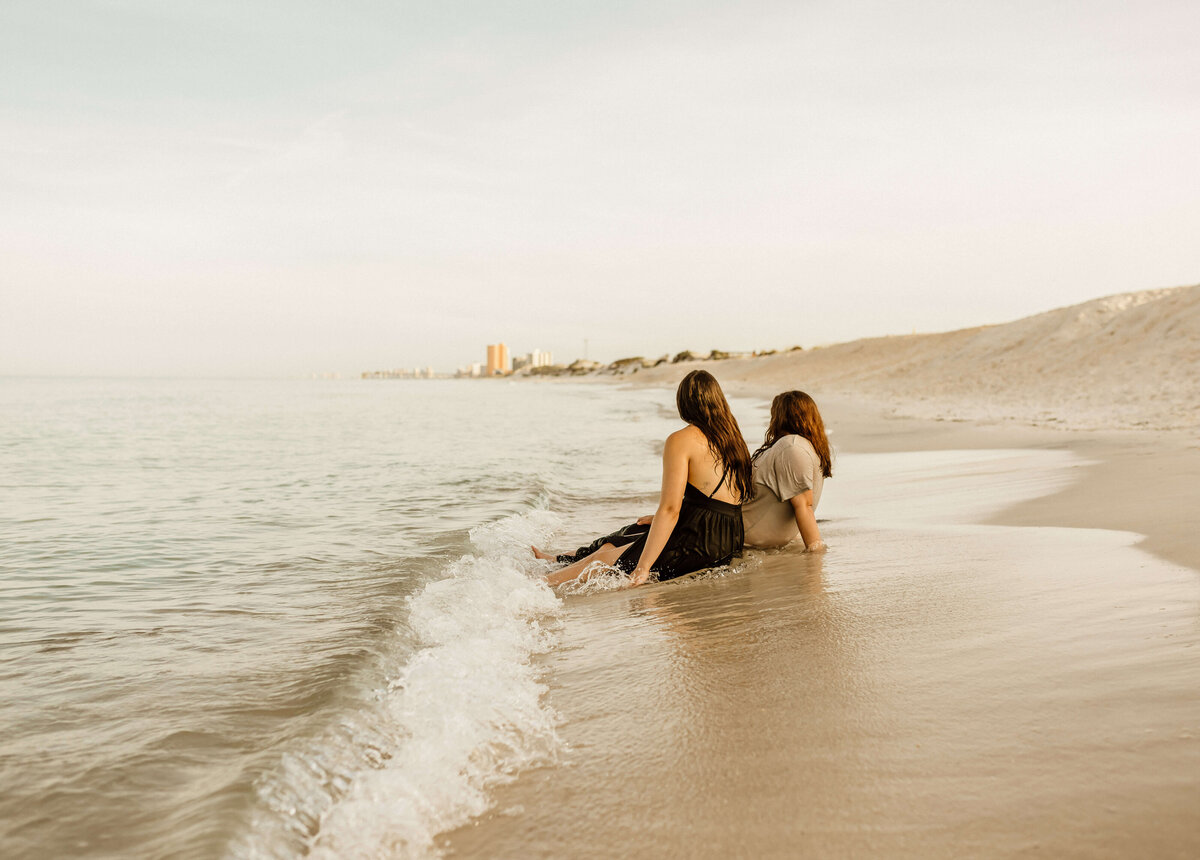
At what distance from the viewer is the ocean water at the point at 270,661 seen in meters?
2.44

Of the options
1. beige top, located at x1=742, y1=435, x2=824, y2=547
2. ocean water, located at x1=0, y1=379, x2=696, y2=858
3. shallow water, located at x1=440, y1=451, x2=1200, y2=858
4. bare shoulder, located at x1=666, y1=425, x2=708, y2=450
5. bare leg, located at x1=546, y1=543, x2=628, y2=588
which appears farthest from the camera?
bare leg, located at x1=546, y1=543, x2=628, y2=588

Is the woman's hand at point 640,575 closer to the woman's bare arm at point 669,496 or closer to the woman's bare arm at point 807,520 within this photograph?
the woman's bare arm at point 669,496

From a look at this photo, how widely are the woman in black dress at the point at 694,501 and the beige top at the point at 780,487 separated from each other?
0.55 feet

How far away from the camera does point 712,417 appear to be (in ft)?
16.4

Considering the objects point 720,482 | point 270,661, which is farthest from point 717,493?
point 270,661

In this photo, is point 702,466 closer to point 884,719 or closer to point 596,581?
point 596,581

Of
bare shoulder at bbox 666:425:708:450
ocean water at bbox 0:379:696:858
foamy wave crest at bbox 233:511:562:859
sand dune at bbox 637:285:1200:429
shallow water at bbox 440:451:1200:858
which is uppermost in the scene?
sand dune at bbox 637:285:1200:429

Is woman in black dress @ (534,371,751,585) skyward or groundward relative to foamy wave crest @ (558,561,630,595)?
skyward

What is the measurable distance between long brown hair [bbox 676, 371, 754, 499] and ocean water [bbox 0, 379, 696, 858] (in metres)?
1.45

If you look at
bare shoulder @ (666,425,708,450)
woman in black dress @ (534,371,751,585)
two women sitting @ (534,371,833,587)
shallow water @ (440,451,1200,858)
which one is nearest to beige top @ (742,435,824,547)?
two women sitting @ (534,371,833,587)

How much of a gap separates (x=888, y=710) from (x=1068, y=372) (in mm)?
27791

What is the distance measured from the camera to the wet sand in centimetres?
198

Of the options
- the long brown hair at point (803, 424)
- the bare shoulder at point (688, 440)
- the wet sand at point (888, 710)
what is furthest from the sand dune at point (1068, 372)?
the bare shoulder at point (688, 440)

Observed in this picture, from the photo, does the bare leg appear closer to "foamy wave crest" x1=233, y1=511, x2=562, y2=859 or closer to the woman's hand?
the woman's hand
